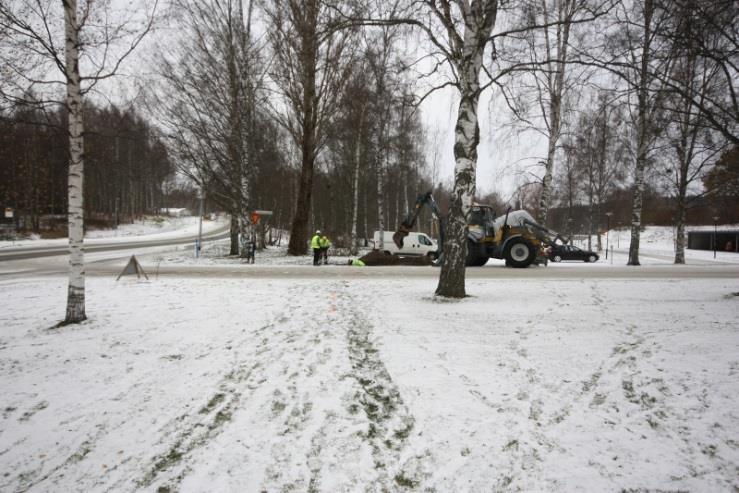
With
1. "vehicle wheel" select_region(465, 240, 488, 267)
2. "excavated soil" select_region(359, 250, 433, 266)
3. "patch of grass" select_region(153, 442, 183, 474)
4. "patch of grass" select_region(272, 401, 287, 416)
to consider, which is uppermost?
"vehicle wheel" select_region(465, 240, 488, 267)

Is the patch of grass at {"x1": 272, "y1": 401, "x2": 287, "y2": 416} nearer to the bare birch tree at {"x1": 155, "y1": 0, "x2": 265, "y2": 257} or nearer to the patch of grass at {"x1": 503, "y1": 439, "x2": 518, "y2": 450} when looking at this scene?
the patch of grass at {"x1": 503, "y1": 439, "x2": 518, "y2": 450}

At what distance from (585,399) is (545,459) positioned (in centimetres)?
119

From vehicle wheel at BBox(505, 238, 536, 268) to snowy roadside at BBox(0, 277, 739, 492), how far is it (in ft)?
27.8

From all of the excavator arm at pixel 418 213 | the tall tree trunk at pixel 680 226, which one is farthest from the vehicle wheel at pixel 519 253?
the tall tree trunk at pixel 680 226

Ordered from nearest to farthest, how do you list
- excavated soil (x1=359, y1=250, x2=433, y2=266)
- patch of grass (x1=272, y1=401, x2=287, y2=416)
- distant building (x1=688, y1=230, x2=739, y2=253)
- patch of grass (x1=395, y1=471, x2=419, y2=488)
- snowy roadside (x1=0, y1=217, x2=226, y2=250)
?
patch of grass (x1=395, y1=471, x2=419, y2=488), patch of grass (x1=272, y1=401, x2=287, y2=416), excavated soil (x1=359, y1=250, x2=433, y2=266), snowy roadside (x1=0, y1=217, x2=226, y2=250), distant building (x1=688, y1=230, x2=739, y2=253)

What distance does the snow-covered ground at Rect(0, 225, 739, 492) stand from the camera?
9.53ft

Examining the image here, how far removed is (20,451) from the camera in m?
3.13

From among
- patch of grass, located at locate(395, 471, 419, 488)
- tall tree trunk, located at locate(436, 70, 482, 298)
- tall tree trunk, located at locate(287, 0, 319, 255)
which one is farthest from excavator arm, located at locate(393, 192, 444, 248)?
patch of grass, located at locate(395, 471, 419, 488)

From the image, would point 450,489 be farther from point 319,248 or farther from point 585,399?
point 319,248

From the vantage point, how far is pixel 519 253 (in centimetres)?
1592

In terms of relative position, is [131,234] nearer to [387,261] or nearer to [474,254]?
[387,261]

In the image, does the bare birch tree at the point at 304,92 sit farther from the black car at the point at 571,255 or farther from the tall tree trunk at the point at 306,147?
the black car at the point at 571,255

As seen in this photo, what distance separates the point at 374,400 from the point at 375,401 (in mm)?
24

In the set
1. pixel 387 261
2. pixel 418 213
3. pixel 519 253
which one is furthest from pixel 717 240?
pixel 387 261
